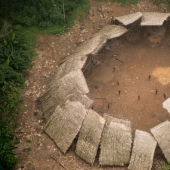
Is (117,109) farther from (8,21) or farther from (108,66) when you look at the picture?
(8,21)

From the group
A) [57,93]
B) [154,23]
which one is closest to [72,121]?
[57,93]

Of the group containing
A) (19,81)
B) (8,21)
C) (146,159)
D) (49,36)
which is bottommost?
(146,159)

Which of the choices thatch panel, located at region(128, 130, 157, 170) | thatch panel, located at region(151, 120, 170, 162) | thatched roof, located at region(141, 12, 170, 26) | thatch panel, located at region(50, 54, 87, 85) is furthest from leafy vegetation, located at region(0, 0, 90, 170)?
thatch panel, located at region(151, 120, 170, 162)

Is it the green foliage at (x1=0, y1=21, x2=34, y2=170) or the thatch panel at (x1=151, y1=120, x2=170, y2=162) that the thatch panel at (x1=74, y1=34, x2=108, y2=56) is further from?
the thatch panel at (x1=151, y1=120, x2=170, y2=162)

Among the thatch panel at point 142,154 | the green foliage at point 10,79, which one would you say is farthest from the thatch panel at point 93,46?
the thatch panel at point 142,154

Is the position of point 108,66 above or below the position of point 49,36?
below
